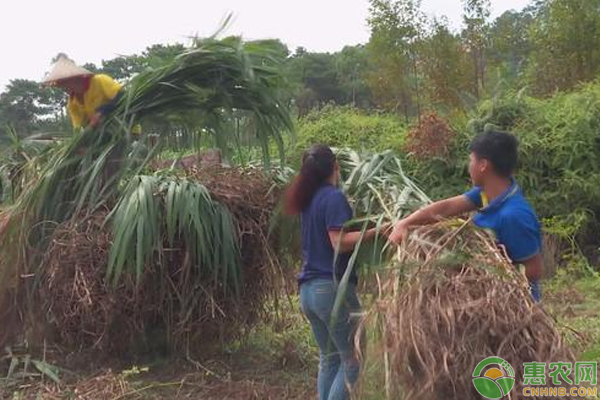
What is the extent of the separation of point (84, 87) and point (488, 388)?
354 centimetres

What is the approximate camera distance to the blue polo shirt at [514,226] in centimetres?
250

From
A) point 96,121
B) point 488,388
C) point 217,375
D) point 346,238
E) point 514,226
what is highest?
point 96,121

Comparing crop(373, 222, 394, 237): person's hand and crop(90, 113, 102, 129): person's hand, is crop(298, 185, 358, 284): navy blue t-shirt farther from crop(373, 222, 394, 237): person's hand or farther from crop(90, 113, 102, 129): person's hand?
crop(90, 113, 102, 129): person's hand

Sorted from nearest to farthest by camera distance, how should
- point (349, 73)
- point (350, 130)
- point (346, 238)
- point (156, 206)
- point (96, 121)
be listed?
point (346, 238) < point (156, 206) < point (96, 121) < point (350, 130) < point (349, 73)

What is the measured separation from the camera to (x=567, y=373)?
7.16ft

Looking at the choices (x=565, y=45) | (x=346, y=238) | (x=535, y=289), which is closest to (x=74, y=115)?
(x=346, y=238)

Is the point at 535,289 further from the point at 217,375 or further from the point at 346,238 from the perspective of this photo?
the point at 217,375

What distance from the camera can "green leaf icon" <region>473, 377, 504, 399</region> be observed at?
215cm

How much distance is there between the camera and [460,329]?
2211 millimetres

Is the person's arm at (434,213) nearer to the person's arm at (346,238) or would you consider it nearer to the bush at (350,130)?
the person's arm at (346,238)

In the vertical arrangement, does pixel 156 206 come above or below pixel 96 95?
below

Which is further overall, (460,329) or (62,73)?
(62,73)

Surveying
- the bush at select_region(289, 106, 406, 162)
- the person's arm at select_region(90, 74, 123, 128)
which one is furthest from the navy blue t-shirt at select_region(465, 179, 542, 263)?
the bush at select_region(289, 106, 406, 162)

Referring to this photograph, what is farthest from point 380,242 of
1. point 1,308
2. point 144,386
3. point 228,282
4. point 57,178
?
point 1,308
